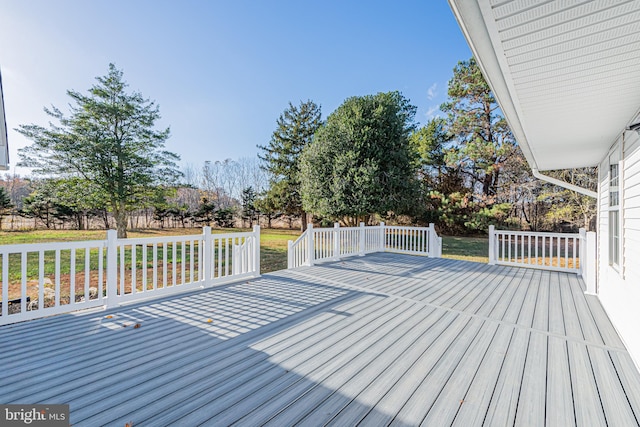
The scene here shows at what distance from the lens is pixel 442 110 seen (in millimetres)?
15312

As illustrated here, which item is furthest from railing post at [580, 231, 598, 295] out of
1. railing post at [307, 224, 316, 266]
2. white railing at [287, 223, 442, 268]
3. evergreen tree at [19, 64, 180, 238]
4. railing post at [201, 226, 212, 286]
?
evergreen tree at [19, 64, 180, 238]

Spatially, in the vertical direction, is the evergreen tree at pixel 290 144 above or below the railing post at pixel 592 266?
above

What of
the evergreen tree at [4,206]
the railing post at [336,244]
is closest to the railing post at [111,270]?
the railing post at [336,244]

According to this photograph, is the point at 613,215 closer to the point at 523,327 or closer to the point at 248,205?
the point at 523,327

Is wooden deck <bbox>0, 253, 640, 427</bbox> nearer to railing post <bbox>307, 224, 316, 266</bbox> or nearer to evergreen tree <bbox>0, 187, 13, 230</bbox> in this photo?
railing post <bbox>307, 224, 316, 266</bbox>

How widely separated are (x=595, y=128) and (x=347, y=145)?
8.32m

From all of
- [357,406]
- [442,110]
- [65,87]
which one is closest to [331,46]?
[442,110]

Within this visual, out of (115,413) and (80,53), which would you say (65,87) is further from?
(115,413)

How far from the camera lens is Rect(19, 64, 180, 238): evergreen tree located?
12164 millimetres

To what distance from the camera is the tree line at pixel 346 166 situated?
1084cm

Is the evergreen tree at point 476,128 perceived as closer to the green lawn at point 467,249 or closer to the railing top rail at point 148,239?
the green lawn at point 467,249

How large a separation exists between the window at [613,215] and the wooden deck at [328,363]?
797 mm

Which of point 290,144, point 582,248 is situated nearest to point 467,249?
point 582,248

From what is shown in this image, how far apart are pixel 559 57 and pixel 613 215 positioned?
11.1ft
